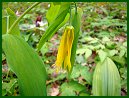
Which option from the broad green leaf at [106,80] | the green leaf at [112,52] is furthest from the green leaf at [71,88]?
the green leaf at [112,52]

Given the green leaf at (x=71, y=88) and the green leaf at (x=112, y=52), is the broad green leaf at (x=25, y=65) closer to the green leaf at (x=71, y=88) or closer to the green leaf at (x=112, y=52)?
the green leaf at (x=71, y=88)

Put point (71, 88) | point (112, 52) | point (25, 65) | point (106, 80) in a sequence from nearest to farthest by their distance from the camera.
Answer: point (25, 65) → point (71, 88) → point (106, 80) → point (112, 52)

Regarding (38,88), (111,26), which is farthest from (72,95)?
(111,26)

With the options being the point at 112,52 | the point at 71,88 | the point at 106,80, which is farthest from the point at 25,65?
the point at 112,52

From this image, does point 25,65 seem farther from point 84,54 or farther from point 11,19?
point 84,54

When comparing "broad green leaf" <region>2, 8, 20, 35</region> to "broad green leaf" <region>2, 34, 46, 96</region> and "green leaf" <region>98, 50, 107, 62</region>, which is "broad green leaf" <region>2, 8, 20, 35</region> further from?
"green leaf" <region>98, 50, 107, 62</region>

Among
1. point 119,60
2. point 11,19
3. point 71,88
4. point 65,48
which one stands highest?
point 11,19

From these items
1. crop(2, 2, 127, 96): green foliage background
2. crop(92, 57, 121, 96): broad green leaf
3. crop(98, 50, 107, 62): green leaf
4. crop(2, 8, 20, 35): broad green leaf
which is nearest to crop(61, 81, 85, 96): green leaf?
crop(2, 2, 127, 96): green foliage background

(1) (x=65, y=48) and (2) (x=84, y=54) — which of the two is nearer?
(1) (x=65, y=48)
